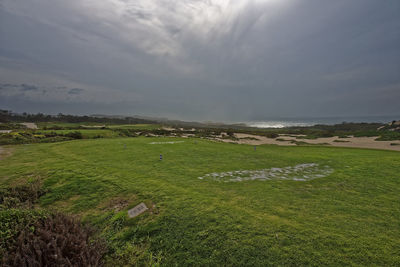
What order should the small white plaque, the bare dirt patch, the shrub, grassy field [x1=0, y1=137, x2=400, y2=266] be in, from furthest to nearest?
1. the bare dirt patch
2. the small white plaque
3. grassy field [x1=0, y1=137, x2=400, y2=266]
4. the shrub

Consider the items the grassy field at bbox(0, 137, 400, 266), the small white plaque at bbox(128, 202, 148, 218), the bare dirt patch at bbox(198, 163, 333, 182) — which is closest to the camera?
the grassy field at bbox(0, 137, 400, 266)

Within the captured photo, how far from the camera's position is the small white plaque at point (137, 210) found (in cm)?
512

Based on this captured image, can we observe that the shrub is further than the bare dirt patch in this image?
No

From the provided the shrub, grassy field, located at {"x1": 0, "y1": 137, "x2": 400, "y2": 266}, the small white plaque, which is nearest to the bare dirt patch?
grassy field, located at {"x1": 0, "y1": 137, "x2": 400, "y2": 266}

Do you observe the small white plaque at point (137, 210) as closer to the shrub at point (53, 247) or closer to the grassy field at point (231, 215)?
the grassy field at point (231, 215)

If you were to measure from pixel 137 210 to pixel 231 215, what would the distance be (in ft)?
10.2

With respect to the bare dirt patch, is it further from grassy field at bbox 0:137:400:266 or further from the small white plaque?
the small white plaque

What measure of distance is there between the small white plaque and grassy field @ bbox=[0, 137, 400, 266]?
0.19 metres

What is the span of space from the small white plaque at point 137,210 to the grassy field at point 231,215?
0.19 m

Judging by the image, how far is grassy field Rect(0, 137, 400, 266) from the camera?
3.55 m

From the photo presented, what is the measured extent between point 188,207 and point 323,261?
361 cm

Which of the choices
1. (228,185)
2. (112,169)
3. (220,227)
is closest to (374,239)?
(220,227)

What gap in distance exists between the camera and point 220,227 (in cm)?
438

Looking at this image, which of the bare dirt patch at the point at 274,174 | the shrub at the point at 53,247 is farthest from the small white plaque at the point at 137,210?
the bare dirt patch at the point at 274,174
